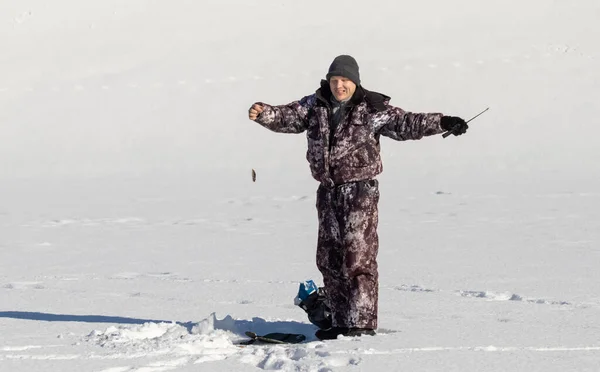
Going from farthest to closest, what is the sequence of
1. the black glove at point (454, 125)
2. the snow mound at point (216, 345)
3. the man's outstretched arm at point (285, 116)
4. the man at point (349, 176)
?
the man's outstretched arm at point (285, 116)
the man at point (349, 176)
the black glove at point (454, 125)
the snow mound at point (216, 345)

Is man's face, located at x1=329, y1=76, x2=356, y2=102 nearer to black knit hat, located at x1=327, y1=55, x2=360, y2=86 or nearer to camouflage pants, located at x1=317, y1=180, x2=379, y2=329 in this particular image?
Result: black knit hat, located at x1=327, y1=55, x2=360, y2=86

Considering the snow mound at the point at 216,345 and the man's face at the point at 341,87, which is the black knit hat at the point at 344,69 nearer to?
the man's face at the point at 341,87

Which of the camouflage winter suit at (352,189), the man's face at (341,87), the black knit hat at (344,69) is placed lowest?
the camouflage winter suit at (352,189)

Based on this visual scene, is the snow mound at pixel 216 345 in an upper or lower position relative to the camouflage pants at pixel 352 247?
lower

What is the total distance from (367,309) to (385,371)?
A: 822 mm

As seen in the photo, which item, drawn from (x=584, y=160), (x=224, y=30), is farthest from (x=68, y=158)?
(x=584, y=160)

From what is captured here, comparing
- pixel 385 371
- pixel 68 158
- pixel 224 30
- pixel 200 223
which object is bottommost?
pixel 385 371

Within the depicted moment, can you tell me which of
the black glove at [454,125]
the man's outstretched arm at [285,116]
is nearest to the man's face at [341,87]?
the man's outstretched arm at [285,116]

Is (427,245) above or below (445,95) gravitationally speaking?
below

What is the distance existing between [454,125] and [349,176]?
0.52m

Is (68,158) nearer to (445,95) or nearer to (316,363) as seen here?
(445,95)

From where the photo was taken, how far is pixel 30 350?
4.14 meters

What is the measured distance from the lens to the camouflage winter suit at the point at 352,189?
14.6 ft

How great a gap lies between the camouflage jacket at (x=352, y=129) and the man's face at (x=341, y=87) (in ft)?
0.15
